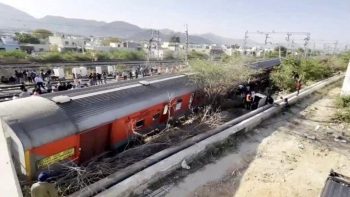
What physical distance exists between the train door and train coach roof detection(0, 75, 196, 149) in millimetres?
246

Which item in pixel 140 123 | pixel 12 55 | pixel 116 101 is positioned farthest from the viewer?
pixel 12 55

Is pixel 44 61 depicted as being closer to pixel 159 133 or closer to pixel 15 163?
pixel 159 133

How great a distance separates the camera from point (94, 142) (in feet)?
28.9

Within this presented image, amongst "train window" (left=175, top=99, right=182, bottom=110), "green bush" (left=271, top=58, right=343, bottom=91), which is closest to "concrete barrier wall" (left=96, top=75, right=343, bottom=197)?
"train window" (left=175, top=99, right=182, bottom=110)

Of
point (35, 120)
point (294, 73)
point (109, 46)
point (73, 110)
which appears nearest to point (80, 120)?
point (73, 110)

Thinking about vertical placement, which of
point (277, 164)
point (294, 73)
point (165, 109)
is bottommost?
point (277, 164)

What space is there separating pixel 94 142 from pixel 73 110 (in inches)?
50.4

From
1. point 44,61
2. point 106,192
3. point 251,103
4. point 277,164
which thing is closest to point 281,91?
point 251,103

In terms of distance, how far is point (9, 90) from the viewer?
64.7 feet

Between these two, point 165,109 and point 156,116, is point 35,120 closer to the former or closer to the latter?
point 156,116

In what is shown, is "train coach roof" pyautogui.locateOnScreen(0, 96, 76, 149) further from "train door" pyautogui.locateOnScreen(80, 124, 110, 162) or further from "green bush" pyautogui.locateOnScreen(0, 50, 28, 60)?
A: "green bush" pyautogui.locateOnScreen(0, 50, 28, 60)

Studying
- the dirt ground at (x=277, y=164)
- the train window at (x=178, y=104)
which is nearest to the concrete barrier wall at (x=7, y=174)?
the dirt ground at (x=277, y=164)

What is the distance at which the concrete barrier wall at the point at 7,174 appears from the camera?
5.79 metres

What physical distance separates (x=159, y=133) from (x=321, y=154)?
6341 mm
